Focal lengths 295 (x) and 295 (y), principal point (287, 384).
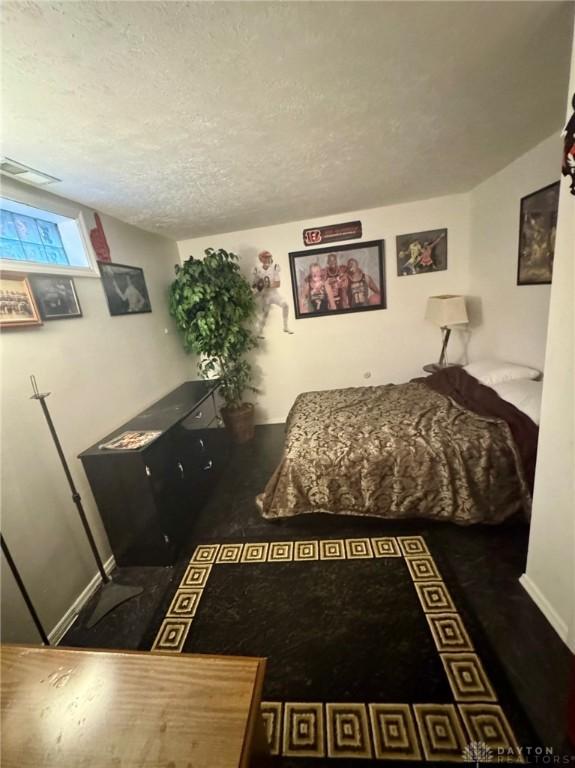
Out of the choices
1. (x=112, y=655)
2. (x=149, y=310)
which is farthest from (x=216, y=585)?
(x=149, y=310)

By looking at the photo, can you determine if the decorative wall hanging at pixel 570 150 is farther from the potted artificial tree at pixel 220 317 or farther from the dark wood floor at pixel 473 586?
the potted artificial tree at pixel 220 317

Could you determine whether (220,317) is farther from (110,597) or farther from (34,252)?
(110,597)

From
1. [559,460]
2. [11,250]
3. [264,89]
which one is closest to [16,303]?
[11,250]

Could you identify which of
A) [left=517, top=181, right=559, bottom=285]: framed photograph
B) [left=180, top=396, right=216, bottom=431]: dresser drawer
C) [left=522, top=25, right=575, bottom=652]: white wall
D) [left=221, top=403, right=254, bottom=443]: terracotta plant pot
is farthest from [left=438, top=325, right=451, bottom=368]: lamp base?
[left=180, top=396, right=216, bottom=431]: dresser drawer

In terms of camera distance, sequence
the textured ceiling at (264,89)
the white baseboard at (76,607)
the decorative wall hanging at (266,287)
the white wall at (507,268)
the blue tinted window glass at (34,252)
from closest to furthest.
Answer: the textured ceiling at (264,89), the white baseboard at (76,607), the blue tinted window glass at (34,252), the white wall at (507,268), the decorative wall hanging at (266,287)

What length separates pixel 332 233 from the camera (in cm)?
325

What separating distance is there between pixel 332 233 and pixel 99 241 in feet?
7.37

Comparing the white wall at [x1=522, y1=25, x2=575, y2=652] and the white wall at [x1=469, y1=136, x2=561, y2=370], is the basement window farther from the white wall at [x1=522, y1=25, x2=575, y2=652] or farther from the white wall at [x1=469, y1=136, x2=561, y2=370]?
the white wall at [x1=469, y1=136, x2=561, y2=370]

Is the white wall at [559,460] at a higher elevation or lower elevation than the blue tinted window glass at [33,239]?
lower

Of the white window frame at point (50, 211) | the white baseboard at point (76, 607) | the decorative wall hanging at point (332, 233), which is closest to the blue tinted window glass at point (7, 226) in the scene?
the white window frame at point (50, 211)

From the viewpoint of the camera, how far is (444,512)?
6.11 ft

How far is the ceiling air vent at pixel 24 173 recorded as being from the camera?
149 cm

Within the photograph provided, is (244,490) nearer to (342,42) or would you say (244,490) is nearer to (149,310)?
(149,310)

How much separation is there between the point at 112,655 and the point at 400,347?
3.49 metres
